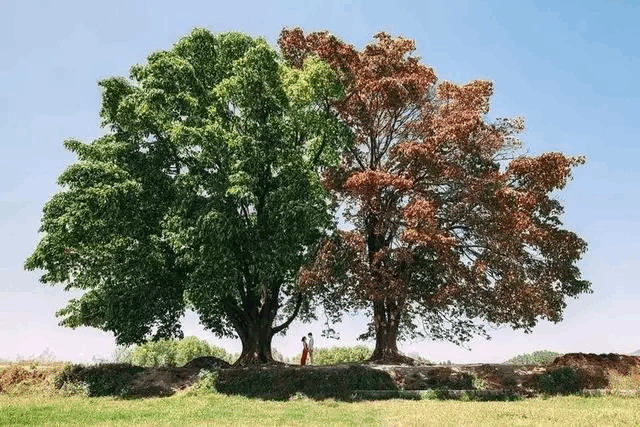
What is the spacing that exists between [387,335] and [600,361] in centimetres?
1118

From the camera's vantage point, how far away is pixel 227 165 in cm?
3281

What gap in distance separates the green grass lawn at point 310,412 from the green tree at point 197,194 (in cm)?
735

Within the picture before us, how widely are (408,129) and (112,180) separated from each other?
16.9m

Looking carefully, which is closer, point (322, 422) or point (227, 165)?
point (322, 422)

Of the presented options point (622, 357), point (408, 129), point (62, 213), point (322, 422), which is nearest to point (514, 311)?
point (622, 357)

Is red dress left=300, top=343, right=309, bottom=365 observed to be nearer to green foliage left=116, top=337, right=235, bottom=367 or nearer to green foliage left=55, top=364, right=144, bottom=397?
green foliage left=55, top=364, right=144, bottom=397

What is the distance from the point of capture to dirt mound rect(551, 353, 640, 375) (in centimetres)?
3041

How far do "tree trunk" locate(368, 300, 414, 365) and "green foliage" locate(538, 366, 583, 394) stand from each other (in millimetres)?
8025

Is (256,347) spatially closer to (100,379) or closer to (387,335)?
(387,335)

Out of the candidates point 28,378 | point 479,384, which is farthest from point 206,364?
point 479,384

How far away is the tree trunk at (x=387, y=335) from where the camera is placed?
117 feet

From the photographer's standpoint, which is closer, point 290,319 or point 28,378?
point 28,378

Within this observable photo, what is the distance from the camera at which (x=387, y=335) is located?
36438 millimetres

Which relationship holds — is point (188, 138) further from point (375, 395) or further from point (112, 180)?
point (375, 395)
